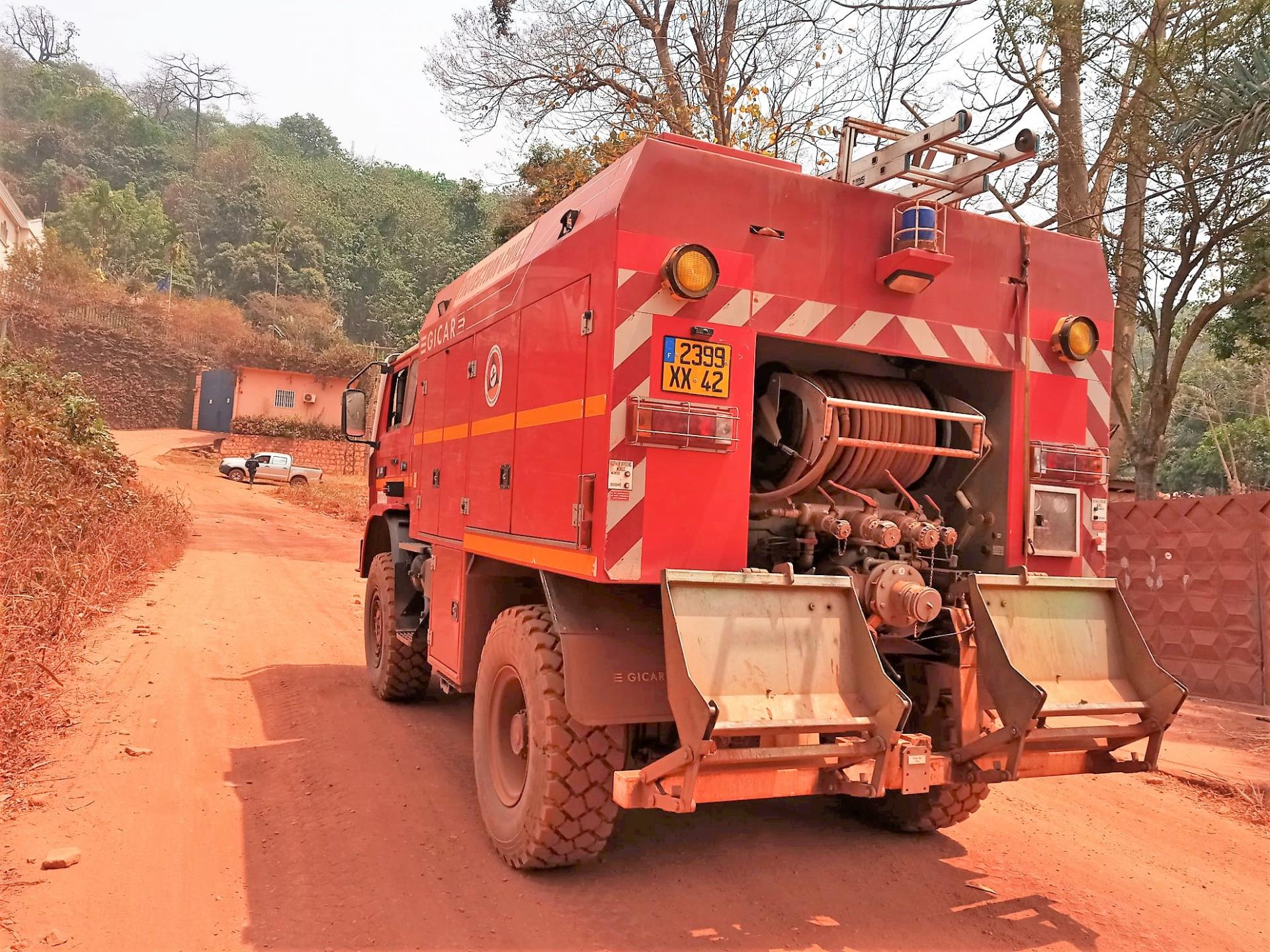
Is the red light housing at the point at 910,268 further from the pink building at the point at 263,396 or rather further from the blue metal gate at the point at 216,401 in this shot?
the blue metal gate at the point at 216,401

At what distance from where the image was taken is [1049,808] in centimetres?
511

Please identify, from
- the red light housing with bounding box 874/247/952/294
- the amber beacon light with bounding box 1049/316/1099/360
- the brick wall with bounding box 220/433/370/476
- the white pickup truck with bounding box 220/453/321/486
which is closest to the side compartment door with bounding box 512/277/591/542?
the red light housing with bounding box 874/247/952/294

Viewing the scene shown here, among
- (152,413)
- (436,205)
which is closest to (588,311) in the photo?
(152,413)

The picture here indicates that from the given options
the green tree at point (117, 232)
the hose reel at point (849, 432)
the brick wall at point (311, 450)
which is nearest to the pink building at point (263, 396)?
the brick wall at point (311, 450)

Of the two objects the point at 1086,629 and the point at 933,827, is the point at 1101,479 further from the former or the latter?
the point at 933,827

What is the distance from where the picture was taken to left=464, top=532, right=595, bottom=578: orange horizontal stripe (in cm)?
363

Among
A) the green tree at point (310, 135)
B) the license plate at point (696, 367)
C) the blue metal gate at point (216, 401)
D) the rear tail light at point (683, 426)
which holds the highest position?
the green tree at point (310, 135)

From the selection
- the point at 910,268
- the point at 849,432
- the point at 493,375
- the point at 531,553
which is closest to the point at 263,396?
the point at 493,375

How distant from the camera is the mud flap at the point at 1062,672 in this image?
11.4 ft

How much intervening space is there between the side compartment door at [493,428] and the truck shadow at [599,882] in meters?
1.56

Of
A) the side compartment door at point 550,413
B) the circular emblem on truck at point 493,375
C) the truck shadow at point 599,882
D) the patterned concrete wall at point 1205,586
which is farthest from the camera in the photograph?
the patterned concrete wall at point 1205,586

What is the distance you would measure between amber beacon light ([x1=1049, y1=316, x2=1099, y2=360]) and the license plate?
5.86 ft

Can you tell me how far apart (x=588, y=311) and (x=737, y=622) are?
143 cm

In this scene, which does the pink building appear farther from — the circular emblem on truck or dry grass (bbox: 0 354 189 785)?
the circular emblem on truck
